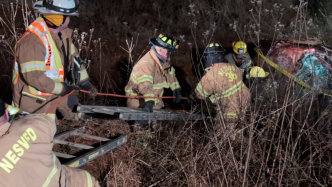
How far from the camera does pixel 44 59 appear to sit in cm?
353

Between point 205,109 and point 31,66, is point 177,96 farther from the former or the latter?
point 31,66

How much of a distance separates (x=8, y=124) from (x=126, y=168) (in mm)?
1805

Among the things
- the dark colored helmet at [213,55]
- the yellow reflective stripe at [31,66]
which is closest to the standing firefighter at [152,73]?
the dark colored helmet at [213,55]

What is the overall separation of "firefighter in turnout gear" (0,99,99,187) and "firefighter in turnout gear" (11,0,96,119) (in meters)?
1.41

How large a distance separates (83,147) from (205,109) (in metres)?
1.93

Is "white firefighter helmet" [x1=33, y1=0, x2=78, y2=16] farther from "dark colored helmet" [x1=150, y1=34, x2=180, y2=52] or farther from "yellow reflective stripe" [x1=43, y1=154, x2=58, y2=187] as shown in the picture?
"yellow reflective stripe" [x1=43, y1=154, x2=58, y2=187]

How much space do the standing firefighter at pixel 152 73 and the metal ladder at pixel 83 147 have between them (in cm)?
68

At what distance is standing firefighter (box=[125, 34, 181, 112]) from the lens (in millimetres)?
4574

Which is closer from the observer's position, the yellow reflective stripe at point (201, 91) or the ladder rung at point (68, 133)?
the ladder rung at point (68, 133)

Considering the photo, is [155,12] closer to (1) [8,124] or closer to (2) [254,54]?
(2) [254,54]

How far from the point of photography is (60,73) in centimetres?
383

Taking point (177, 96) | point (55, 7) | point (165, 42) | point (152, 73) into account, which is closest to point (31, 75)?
point (55, 7)

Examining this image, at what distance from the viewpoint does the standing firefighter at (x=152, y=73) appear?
180 inches

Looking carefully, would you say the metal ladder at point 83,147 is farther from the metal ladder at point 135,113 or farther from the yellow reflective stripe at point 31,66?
the yellow reflective stripe at point 31,66
